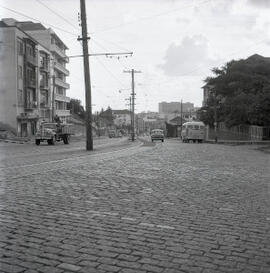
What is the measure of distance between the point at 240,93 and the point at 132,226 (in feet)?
173

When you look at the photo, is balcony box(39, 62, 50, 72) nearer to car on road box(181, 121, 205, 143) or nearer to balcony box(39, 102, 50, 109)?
balcony box(39, 102, 50, 109)

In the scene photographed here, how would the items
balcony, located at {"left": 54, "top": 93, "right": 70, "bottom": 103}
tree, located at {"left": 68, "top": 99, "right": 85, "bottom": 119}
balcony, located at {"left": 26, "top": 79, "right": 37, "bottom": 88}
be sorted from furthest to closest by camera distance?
tree, located at {"left": 68, "top": 99, "right": 85, "bottom": 119} → balcony, located at {"left": 54, "top": 93, "right": 70, "bottom": 103} → balcony, located at {"left": 26, "top": 79, "right": 37, "bottom": 88}

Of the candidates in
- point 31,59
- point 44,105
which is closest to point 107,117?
point 44,105

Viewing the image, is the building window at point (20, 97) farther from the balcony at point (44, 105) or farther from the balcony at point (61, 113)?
the balcony at point (61, 113)

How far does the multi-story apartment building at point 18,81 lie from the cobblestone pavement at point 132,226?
45.9m

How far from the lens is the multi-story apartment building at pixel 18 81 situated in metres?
56.3

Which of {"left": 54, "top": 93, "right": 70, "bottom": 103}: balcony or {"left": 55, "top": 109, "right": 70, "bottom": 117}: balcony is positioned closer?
{"left": 55, "top": 109, "right": 70, "bottom": 117}: balcony

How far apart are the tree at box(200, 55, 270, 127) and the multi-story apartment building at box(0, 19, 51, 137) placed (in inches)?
1012

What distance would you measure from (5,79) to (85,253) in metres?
55.0

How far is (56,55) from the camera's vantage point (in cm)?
8906

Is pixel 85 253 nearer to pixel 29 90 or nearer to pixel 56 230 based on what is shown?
pixel 56 230

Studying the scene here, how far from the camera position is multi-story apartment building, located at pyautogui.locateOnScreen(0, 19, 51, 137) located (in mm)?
56344

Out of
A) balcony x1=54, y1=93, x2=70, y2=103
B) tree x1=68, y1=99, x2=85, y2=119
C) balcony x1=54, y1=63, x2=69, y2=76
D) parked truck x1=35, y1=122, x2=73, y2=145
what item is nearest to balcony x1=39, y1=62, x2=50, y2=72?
balcony x1=54, y1=63, x2=69, y2=76

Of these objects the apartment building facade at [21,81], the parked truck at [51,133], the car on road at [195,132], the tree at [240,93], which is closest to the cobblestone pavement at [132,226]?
the parked truck at [51,133]
